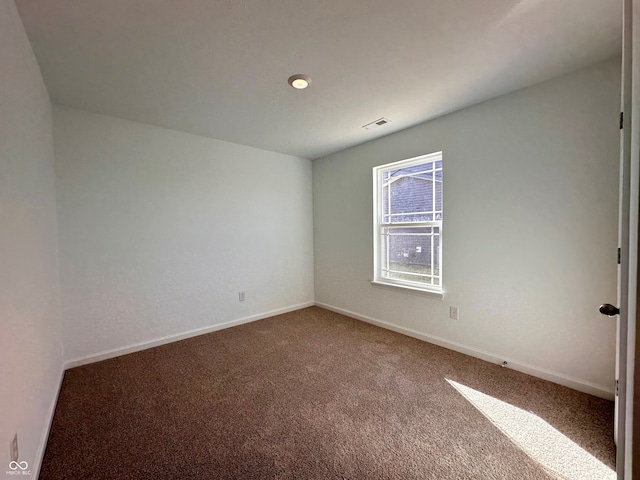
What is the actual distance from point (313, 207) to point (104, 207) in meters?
2.69

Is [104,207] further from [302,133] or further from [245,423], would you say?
[245,423]

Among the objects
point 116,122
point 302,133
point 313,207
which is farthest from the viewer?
point 313,207

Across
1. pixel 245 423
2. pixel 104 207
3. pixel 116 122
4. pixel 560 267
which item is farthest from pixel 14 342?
pixel 560 267

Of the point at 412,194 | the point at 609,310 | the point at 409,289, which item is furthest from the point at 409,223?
the point at 609,310

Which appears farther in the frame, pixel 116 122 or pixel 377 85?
pixel 116 122

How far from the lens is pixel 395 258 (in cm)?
345

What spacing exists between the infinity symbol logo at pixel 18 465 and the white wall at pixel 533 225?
3.09 m

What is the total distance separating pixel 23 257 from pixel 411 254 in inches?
128

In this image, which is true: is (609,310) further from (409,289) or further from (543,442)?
(409,289)

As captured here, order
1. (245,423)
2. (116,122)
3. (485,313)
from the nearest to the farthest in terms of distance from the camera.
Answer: (245,423) → (485,313) → (116,122)

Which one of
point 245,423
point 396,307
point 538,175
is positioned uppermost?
point 538,175

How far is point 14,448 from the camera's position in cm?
111

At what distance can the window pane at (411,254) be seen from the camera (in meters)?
3.03

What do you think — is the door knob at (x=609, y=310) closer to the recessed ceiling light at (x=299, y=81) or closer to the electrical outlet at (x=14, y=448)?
the recessed ceiling light at (x=299, y=81)
